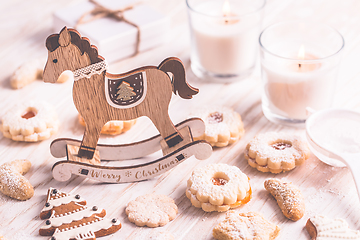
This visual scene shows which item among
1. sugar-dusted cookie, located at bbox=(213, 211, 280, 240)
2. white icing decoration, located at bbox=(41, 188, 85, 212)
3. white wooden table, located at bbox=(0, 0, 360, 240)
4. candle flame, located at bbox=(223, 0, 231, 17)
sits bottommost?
white wooden table, located at bbox=(0, 0, 360, 240)

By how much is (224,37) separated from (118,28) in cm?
42

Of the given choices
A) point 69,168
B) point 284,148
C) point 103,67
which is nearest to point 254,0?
point 284,148

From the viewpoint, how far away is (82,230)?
1.01 m

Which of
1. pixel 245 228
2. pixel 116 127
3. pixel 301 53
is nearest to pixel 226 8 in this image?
pixel 301 53

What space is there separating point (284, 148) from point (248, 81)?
0.42m

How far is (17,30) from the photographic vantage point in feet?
6.07

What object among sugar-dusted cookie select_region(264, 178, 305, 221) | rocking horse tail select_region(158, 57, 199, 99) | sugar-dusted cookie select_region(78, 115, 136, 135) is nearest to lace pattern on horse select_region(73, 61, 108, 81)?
rocking horse tail select_region(158, 57, 199, 99)

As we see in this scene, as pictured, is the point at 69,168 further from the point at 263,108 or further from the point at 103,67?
the point at 263,108

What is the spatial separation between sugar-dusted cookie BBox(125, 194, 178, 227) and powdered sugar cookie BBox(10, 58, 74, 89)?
672 millimetres

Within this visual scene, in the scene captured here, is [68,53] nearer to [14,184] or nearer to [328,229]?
[14,184]

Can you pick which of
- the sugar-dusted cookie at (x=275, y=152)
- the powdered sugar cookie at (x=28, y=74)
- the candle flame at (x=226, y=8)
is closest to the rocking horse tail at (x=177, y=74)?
the sugar-dusted cookie at (x=275, y=152)

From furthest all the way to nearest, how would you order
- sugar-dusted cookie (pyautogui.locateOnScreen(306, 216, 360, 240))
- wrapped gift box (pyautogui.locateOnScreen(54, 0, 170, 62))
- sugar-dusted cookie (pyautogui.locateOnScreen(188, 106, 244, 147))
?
1. wrapped gift box (pyautogui.locateOnScreen(54, 0, 170, 62))
2. sugar-dusted cookie (pyautogui.locateOnScreen(188, 106, 244, 147))
3. sugar-dusted cookie (pyautogui.locateOnScreen(306, 216, 360, 240))

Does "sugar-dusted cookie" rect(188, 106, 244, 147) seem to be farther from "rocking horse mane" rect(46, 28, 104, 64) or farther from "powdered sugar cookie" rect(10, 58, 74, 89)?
"powdered sugar cookie" rect(10, 58, 74, 89)

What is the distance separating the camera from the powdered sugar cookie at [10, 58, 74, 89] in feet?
5.03
